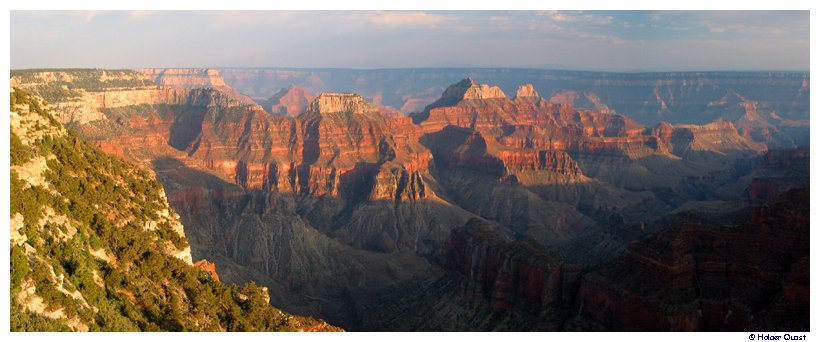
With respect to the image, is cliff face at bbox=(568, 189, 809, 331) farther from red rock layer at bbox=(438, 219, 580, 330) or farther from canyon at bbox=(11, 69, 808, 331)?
red rock layer at bbox=(438, 219, 580, 330)

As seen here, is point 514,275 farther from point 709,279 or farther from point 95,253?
point 95,253

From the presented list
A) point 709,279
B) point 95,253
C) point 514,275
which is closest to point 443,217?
point 514,275

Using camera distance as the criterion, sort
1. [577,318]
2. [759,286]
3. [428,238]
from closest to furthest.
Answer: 1. [759,286]
2. [577,318]
3. [428,238]

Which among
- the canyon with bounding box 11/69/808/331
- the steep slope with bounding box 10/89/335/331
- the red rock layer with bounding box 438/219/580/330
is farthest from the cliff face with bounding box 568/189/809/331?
the steep slope with bounding box 10/89/335/331

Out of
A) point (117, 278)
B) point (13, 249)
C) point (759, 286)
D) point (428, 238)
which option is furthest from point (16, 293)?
point (428, 238)

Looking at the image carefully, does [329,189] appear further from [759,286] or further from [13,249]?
[13,249]

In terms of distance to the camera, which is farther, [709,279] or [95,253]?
[709,279]

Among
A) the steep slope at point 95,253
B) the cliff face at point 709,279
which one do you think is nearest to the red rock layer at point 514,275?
the cliff face at point 709,279
